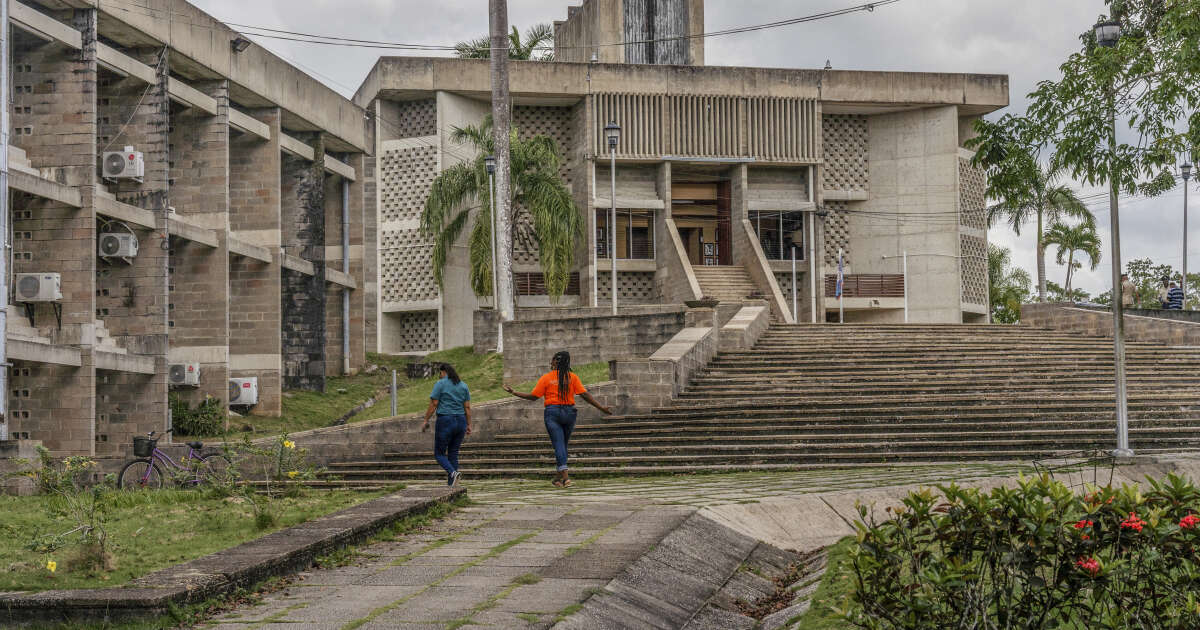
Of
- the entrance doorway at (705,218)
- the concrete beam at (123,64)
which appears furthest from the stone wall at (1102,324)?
the concrete beam at (123,64)

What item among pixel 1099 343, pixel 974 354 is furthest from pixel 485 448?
pixel 1099 343

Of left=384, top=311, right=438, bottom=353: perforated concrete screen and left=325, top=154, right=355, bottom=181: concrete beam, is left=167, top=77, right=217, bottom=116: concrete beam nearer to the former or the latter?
left=325, top=154, right=355, bottom=181: concrete beam

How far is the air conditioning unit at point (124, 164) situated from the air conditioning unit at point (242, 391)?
16.6 feet

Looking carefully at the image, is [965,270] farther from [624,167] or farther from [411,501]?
[411,501]

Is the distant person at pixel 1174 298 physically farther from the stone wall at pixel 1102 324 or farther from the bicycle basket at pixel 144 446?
the bicycle basket at pixel 144 446

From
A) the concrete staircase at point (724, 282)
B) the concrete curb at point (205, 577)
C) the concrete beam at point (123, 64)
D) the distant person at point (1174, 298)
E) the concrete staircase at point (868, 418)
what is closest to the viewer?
the concrete curb at point (205, 577)

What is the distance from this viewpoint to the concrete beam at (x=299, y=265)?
29500 millimetres

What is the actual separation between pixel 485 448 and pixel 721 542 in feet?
25.1

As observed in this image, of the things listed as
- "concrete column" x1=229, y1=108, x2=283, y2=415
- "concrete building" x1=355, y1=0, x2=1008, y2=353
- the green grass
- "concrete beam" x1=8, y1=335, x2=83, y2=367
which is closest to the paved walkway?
the green grass

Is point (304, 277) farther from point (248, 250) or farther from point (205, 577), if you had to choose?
point (205, 577)

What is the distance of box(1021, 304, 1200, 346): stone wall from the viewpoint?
74.9 ft

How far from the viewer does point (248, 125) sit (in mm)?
27609

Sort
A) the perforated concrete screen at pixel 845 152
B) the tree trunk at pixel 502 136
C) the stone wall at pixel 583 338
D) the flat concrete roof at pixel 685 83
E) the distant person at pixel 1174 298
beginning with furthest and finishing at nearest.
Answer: the perforated concrete screen at pixel 845 152
the flat concrete roof at pixel 685 83
the distant person at pixel 1174 298
the tree trunk at pixel 502 136
the stone wall at pixel 583 338

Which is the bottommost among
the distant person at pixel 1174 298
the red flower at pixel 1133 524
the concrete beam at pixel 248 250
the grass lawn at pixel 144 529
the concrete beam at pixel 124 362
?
the grass lawn at pixel 144 529
